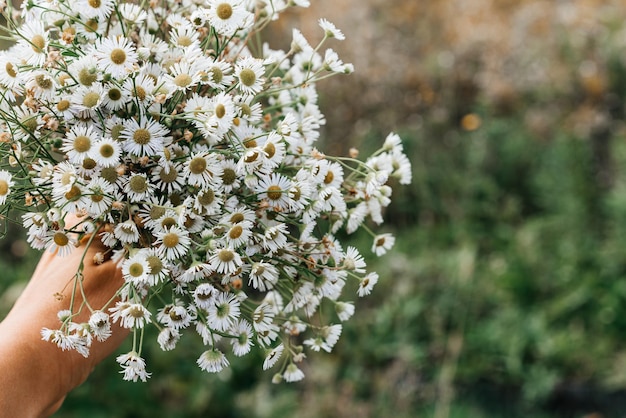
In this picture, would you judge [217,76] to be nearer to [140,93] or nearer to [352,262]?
[140,93]

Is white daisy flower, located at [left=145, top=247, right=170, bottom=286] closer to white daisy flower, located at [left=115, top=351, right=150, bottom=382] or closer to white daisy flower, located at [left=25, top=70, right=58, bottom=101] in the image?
white daisy flower, located at [left=115, top=351, right=150, bottom=382]

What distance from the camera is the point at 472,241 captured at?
405 cm

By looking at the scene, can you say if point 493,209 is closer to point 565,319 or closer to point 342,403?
point 565,319

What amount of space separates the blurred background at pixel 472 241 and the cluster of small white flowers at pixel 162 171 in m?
1.87

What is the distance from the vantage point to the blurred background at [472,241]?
3.17 meters

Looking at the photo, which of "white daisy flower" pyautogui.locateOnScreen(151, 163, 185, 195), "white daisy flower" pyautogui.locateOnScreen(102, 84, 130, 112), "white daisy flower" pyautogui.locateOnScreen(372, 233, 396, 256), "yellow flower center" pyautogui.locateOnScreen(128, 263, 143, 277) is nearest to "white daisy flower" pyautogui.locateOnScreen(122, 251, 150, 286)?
"yellow flower center" pyautogui.locateOnScreen(128, 263, 143, 277)

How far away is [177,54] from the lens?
3.50 feet

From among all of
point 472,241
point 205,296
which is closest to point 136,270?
point 205,296

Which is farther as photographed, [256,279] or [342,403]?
Answer: [342,403]

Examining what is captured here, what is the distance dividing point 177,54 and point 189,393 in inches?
84.2

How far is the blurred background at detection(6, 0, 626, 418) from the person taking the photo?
3.17 m

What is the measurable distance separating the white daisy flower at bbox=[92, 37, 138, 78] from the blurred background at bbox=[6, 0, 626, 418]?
2.03 m

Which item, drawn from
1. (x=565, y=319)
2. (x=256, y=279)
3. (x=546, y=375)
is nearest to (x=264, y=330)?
(x=256, y=279)

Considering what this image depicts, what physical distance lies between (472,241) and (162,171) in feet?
10.6
